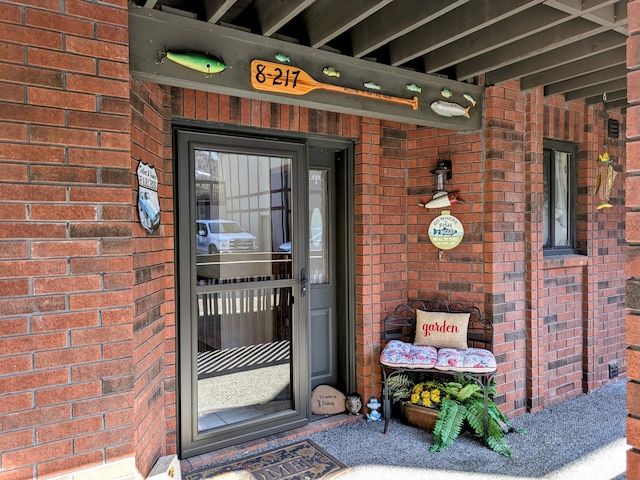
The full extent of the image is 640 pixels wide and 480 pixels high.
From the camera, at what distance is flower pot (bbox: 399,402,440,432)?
3.40 metres

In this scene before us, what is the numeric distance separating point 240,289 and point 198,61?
62.2 inches

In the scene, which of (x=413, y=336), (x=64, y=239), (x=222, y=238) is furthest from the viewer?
(x=413, y=336)

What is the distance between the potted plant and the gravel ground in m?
0.08

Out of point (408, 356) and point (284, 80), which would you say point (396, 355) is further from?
point (284, 80)

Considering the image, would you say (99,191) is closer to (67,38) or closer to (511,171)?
(67,38)

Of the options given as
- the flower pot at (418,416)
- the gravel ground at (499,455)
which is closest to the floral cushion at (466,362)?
the flower pot at (418,416)

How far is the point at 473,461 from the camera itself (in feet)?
9.84

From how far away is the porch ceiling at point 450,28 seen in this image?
237cm

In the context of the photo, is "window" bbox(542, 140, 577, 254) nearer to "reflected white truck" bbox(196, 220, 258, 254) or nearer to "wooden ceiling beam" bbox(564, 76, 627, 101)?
"wooden ceiling beam" bbox(564, 76, 627, 101)

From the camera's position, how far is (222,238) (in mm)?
3207

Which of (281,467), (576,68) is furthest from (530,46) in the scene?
(281,467)

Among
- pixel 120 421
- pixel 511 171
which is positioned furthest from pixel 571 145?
pixel 120 421

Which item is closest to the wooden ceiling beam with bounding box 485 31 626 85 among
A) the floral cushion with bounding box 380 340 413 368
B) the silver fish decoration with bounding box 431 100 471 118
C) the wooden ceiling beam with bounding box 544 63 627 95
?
the silver fish decoration with bounding box 431 100 471 118

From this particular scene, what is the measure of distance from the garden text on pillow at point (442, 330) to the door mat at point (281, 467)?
3.91 feet
